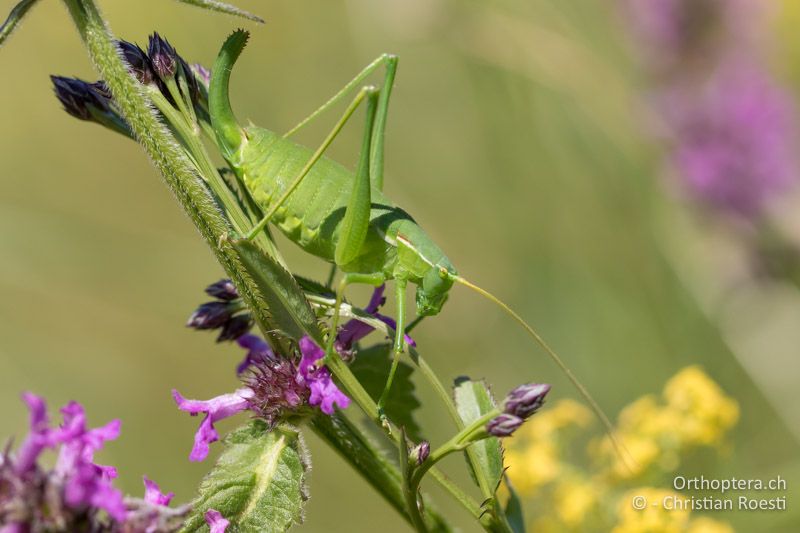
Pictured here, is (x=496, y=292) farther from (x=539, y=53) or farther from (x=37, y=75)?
(x=37, y=75)

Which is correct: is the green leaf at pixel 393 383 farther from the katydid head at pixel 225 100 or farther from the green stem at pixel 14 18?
the green stem at pixel 14 18

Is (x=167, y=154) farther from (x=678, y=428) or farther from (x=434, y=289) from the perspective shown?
(x=678, y=428)

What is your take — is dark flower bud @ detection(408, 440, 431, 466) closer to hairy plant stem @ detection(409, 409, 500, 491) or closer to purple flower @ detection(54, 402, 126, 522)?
hairy plant stem @ detection(409, 409, 500, 491)

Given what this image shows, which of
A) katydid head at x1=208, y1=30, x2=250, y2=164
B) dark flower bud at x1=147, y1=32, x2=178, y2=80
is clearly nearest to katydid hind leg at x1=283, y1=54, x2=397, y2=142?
katydid head at x1=208, y1=30, x2=250, y2=164

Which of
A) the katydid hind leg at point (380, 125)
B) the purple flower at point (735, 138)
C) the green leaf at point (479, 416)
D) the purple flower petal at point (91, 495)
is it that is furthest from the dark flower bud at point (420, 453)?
the purple flower at point (735, 138)

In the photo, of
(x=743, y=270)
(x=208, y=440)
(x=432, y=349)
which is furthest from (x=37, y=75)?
(x=208, y=440)

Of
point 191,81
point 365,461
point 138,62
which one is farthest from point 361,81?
point 365,461
